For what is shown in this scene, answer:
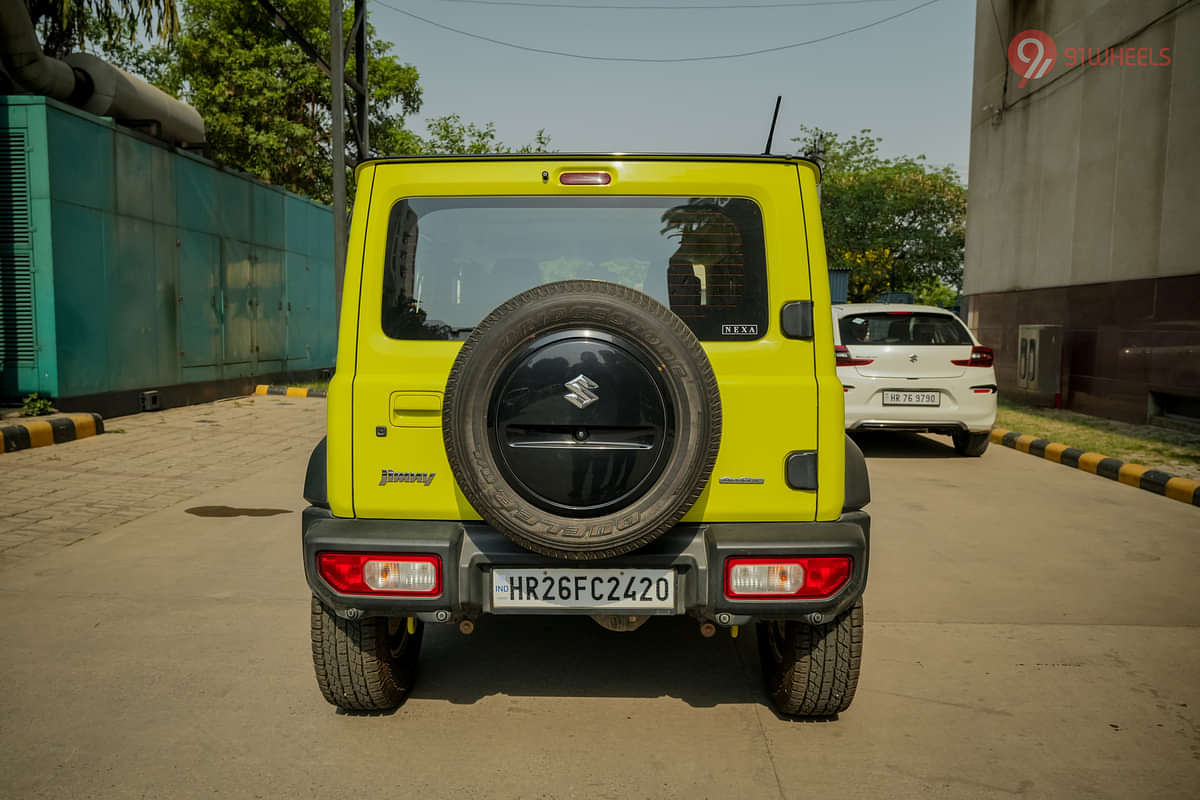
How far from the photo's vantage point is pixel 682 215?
3.02 meters

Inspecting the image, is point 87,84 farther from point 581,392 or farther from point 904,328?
point 581,392

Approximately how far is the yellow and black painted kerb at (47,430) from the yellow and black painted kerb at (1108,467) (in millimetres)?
9803

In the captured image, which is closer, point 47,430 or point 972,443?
point 47,430

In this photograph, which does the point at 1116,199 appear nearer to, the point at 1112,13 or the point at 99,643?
the point at 1112,13

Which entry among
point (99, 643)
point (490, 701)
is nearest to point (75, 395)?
point (99, 643)

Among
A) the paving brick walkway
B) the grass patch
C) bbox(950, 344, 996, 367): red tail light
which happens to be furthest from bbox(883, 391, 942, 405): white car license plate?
the paving brick walkway

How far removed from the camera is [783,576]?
2805 millimetres

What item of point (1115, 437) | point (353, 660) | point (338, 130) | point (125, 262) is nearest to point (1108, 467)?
point (1115, 437)

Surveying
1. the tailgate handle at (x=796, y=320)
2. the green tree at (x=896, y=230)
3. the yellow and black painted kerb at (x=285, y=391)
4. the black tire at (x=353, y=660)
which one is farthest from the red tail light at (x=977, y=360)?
the green tree at (x=896, y=230)

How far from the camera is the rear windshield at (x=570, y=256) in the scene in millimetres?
Answer: 2977

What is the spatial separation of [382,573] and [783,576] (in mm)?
1175

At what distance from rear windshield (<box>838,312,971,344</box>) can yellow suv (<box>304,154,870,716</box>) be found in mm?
6476

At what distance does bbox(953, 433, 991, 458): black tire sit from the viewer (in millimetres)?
9461

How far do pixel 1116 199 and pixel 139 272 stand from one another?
12.2 metres
